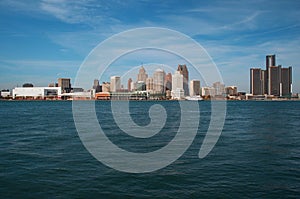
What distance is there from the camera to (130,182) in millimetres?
14695

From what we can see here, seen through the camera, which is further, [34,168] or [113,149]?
[113,149]

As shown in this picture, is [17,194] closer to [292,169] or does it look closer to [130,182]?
[130,182]

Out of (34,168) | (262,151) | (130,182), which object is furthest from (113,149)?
(262,151)

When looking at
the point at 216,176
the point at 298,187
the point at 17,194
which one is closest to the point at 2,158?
the point at 17,194

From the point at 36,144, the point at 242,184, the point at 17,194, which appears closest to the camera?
the point at 17,194

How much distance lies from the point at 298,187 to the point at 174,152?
375 inches

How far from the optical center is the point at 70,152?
851 inches

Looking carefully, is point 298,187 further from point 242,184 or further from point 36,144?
point 36,144

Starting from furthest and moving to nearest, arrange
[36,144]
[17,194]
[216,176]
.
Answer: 1. [36,144]
2. [216,176]
3. [17,194]

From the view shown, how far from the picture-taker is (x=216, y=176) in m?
15.7

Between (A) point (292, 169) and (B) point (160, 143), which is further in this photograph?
(B) point (160, 143)

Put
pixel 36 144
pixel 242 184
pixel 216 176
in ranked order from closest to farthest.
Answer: pixel 242 184, pixel 216 176, pixel 36 144

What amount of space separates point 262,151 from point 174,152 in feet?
21.7

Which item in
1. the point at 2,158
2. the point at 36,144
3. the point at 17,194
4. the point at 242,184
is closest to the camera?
the point at 17,194
